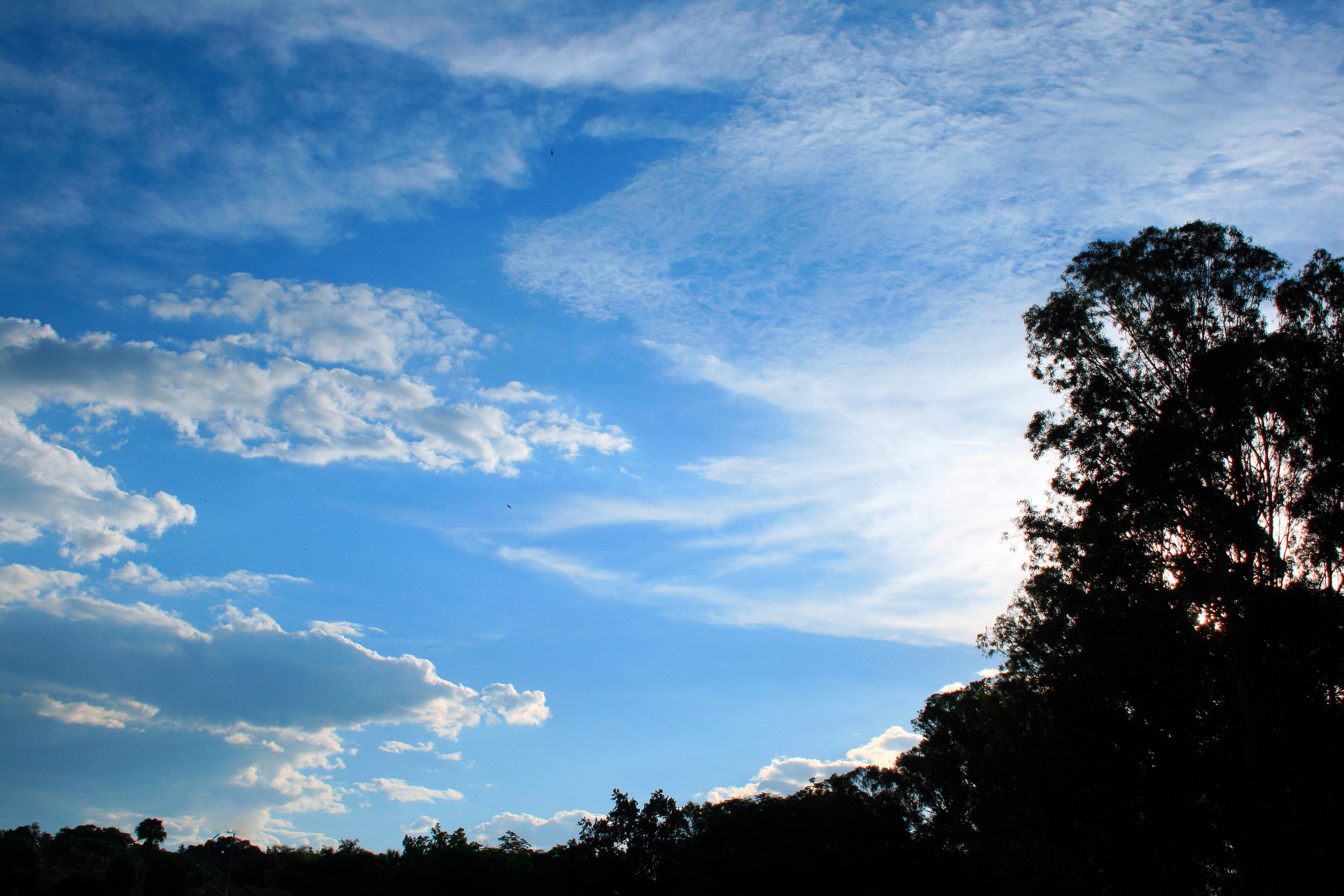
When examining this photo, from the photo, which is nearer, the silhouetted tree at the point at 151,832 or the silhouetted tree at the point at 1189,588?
the silhouetted tree at the point at 1189,588

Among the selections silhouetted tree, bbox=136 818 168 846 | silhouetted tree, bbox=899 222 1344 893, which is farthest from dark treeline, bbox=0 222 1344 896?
silhouetted tree, bbox=136 818 168 846

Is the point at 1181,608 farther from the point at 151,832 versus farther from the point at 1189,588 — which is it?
the point at 151,832

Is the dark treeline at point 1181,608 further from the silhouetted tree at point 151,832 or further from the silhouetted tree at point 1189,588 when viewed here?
the silhouetted tree at point 151,832

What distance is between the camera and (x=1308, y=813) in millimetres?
19688

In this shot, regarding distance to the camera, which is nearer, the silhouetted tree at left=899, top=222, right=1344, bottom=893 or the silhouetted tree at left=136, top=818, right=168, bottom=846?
the silhouetted tree at left=899, top=222, right=1344, bottom=893

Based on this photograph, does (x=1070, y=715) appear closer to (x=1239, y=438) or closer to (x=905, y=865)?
(x=1239, y=438)

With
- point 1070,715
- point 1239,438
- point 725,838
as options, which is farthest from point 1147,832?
point 725,838

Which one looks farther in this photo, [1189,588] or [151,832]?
[151,832]

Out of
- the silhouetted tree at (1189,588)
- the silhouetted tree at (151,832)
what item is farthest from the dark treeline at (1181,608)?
the silhouetted tree at (151,832)

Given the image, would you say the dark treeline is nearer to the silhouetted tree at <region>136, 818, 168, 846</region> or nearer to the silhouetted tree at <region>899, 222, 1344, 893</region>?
the silhouetted tree at <region>899, 222, 1344, 893</region>

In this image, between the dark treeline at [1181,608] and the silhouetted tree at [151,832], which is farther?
the silhouetted tree at [151,832]

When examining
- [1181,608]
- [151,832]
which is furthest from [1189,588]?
[151,832]

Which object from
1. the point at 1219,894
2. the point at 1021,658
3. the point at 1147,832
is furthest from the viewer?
the point at 1021,658

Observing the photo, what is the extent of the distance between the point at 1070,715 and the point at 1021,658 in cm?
345
